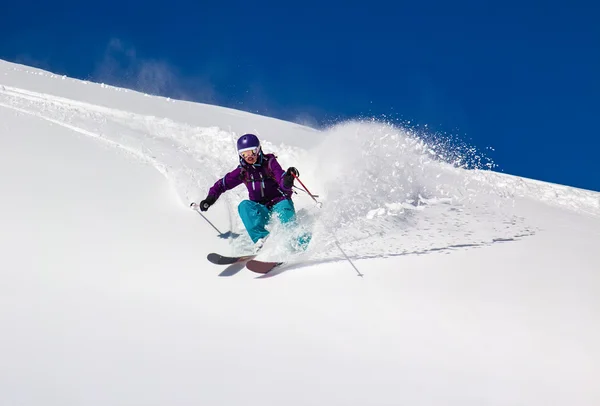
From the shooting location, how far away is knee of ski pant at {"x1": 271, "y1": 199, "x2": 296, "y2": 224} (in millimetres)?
4980

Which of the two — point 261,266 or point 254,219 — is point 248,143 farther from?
point 261,266

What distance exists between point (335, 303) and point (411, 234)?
1823 millimetres

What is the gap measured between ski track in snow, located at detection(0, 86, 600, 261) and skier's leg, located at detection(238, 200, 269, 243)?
139mm

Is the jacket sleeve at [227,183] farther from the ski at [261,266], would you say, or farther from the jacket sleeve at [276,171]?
the ski at [261,266]

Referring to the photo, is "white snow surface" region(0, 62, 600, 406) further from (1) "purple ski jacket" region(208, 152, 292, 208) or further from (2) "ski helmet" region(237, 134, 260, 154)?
(2) "ski helmet" region(237, 134, 260, 154)

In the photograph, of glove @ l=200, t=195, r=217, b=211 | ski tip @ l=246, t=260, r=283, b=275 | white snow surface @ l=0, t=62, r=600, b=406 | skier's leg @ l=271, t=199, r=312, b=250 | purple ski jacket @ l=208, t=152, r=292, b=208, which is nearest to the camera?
white snow surface @ l=0, t=62, r=600, b=406

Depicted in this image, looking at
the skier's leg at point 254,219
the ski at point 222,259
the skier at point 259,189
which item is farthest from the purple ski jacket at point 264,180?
the ski at point 222,259

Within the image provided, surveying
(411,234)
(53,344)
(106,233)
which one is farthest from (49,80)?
(53,344)

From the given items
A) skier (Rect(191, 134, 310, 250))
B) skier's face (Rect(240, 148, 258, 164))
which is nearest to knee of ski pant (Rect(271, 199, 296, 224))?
skier (Rect(191, 134, 310, 250))

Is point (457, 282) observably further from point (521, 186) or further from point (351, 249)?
point (521, 186)

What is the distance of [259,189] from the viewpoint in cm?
530

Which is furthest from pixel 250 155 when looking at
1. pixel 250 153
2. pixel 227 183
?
pixel 227 183

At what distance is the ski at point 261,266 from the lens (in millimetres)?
4156

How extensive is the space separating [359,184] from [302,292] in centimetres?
263
